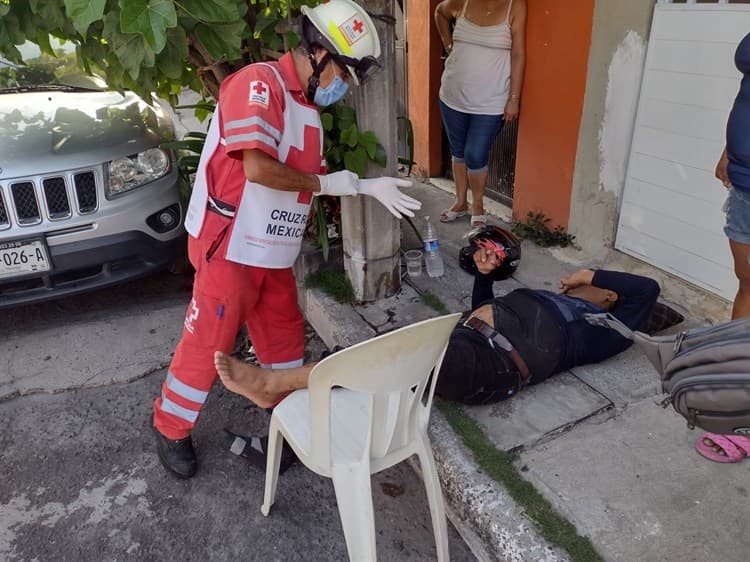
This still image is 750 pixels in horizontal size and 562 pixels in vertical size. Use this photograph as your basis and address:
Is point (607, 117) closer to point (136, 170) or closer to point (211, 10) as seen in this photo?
point (211, 10)

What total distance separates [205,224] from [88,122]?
6.45 feet

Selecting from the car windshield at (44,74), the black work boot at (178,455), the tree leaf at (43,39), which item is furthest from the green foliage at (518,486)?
the car windshield at (44,74)

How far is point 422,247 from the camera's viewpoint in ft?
13.7

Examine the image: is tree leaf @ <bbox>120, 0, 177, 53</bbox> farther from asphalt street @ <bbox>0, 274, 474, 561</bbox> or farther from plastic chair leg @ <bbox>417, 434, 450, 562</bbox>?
asphalt street @ <bbox>0, 274, 474, 561</bbox>

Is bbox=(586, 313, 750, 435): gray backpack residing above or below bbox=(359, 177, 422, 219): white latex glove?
below

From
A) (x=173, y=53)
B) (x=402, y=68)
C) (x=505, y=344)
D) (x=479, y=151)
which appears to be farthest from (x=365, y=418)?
(x=402, y=68)

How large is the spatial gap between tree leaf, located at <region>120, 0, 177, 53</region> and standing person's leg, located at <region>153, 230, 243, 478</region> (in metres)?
0.81

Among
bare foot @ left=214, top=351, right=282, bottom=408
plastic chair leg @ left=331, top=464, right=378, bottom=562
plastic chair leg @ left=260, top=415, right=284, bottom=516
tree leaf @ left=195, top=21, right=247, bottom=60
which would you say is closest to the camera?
plastic chair leg @ left=331, top=464, right=378, bottom=562

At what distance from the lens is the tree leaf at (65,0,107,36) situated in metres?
1.96

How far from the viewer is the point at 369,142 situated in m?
3.13

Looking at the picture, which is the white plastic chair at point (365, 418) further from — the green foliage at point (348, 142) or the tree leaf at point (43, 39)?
the tree leaf at point (43, 39)

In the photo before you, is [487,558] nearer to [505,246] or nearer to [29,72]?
[505,246]

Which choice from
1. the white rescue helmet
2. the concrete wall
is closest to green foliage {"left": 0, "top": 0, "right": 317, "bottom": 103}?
the white rescue helmet

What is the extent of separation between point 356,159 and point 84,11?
1454 mm
